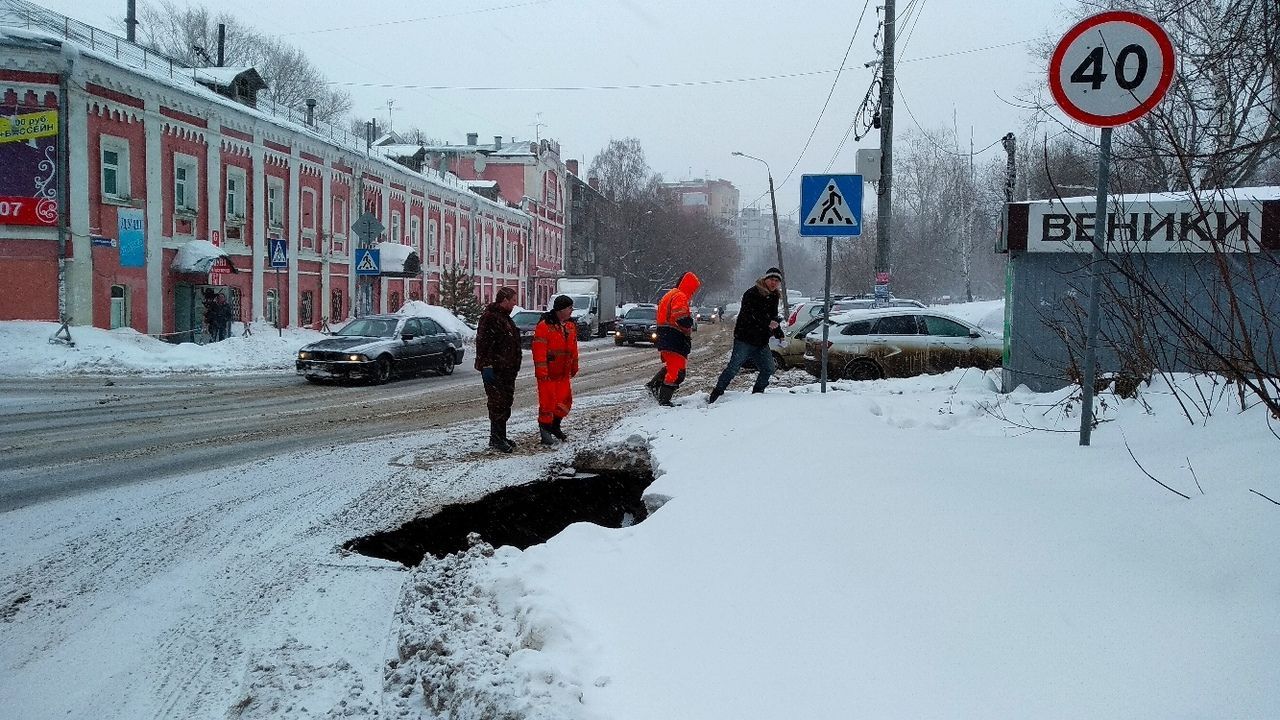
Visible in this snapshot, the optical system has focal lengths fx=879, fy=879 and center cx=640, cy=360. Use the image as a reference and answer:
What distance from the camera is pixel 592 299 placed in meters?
39.8

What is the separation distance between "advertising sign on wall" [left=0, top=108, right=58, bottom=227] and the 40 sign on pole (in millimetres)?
22257

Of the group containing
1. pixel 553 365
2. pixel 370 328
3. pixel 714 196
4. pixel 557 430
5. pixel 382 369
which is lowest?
pixel 557 430

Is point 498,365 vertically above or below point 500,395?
above

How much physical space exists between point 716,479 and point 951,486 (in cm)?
174

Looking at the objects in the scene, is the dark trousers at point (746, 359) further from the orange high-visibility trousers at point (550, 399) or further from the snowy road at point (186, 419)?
the snowy road at point (186, 419)

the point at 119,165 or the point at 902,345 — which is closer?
the point at 902,345

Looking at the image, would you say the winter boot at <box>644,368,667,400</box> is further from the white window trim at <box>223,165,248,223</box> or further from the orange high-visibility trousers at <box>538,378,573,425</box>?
the white window trim at <box>223,165,248,223</box>

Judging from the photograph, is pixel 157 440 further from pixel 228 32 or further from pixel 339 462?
pixel 228 32

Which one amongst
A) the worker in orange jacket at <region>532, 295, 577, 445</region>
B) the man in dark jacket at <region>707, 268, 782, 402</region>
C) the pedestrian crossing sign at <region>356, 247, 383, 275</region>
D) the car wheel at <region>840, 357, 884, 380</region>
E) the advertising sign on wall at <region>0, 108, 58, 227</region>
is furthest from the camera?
the pedestrian crossing sign at <region>356, 247, 383, 275</region>

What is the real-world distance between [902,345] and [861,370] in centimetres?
81

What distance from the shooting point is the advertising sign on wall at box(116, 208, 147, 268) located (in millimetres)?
22438

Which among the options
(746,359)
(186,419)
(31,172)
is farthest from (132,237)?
(746,359)

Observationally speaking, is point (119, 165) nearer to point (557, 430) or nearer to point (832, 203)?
point (557, 430)

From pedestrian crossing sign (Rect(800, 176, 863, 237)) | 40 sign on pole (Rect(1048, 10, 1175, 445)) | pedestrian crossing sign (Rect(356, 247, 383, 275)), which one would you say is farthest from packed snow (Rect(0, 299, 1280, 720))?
pedestrian crossing sign (Rect(356, 247, 383, 275))
